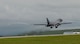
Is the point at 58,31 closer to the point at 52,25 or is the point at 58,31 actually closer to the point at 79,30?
the point at 52,25

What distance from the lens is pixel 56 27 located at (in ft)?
255

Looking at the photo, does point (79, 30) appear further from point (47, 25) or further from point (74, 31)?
point (47, 25)

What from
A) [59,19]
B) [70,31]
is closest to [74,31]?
[70,31]

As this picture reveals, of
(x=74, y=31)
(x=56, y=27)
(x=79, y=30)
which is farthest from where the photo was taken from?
(x=79, y=30)

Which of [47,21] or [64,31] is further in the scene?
[47,21]

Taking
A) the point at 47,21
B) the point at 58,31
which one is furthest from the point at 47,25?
the point at 58,31

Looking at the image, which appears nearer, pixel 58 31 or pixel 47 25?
pixel 58 31

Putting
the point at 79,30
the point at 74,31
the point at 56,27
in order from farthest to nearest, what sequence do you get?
the point at 79,30
the point at 74,31
the point at 56,27

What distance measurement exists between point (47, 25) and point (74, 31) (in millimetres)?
9973

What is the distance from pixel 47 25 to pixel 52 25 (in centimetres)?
565

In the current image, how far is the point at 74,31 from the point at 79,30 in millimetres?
6187

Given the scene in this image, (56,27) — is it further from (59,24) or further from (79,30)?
(79,30)

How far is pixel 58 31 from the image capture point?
7894 cm

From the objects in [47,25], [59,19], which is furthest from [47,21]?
[59,19]
